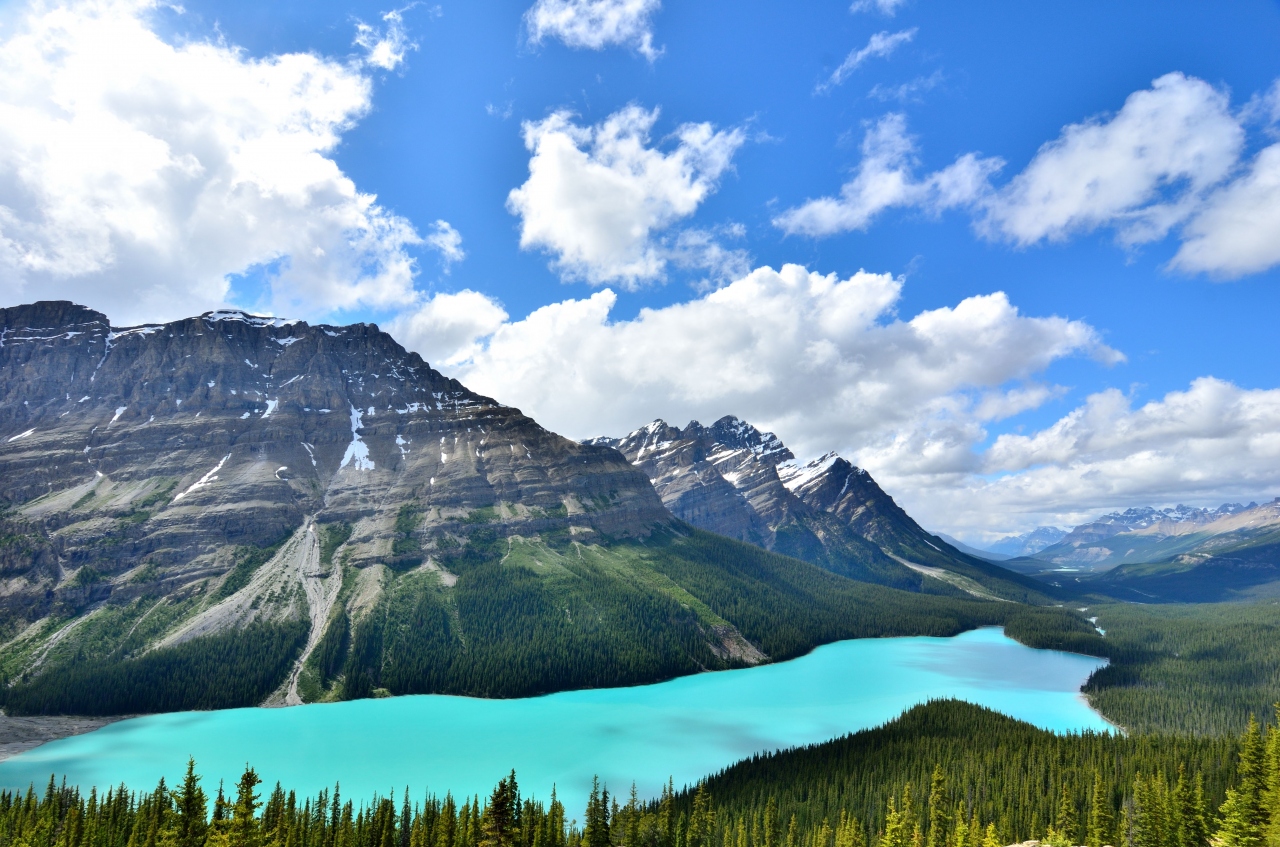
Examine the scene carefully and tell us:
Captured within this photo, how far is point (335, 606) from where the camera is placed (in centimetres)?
19050

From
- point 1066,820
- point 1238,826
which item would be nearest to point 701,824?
point 1066,820

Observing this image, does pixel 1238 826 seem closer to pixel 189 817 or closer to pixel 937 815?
pixel 937 815

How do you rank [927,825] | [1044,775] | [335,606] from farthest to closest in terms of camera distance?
[335,606]
[1044,775]
[927,825]

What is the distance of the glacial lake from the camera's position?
104m

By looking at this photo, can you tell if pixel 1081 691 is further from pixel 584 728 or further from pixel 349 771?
pixel 349 771

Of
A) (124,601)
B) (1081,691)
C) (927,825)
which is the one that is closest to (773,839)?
(927,825)

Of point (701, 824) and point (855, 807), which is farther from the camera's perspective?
point (855, 807)

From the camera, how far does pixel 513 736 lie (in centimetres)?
12694

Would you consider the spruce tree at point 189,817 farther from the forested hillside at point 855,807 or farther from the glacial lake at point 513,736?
the glacial lake at point 513,736

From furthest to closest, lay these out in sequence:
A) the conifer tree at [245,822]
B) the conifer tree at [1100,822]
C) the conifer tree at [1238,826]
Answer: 1. the conifer tree at [1100,822]
2. the conifer tree at [1238,826]
3. the conifer tree at [245,822]

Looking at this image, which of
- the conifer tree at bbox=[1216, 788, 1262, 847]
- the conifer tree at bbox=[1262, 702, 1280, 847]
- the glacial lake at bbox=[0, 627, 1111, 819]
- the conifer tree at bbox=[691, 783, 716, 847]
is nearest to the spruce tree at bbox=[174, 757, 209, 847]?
the conifer tree at bbox=[691, 783, 716, 847]

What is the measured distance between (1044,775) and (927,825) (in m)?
23.2

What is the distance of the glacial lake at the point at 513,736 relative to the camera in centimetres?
10381

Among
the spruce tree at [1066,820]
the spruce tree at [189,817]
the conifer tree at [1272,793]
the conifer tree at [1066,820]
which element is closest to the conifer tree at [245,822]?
the spruce tree at [189,817]
